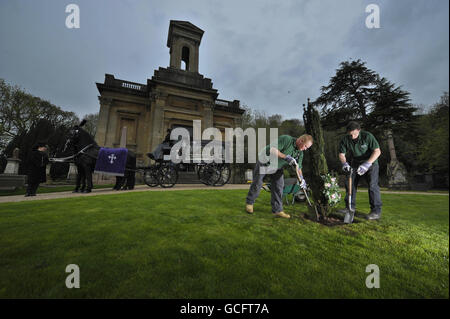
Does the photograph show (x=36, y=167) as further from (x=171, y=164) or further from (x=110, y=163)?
(x=171, y=164)

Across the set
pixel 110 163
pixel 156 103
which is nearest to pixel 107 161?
pixel 110 163

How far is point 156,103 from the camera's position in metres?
16.1

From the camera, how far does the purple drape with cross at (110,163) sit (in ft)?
23.1

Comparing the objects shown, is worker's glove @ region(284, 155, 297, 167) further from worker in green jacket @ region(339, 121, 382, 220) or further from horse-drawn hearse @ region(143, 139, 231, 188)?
horse-drawn hearse @ region(143, 139, 231, 188)

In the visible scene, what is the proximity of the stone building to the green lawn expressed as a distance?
1422 cm

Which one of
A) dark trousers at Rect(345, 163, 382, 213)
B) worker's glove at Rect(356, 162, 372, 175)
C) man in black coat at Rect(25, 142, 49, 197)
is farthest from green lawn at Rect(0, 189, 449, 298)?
man in black coat at Rect(25, 142, 49, 197)

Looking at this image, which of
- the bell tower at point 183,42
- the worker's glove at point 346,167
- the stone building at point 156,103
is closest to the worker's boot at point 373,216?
the worker's glove at point 346,167

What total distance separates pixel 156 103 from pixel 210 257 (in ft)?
55.8

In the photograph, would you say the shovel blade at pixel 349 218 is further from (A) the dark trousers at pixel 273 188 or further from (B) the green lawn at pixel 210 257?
(A) the dark trousers at pixel 273 188

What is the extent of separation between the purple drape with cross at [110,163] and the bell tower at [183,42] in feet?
49.2
